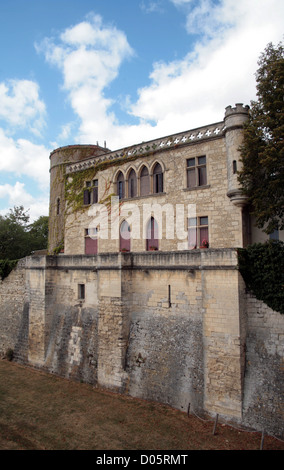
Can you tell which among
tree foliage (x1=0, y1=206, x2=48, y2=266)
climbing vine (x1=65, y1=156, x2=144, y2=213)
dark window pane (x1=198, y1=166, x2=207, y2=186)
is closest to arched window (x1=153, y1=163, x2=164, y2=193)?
dark window pane (x1=198, y1=166, x2=207, y2=186)

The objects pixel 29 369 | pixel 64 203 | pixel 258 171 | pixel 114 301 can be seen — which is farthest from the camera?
pixel 64 203

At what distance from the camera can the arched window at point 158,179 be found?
2001cm

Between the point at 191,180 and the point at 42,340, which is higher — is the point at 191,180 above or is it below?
above

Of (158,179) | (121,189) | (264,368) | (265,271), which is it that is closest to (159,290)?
(265,271)

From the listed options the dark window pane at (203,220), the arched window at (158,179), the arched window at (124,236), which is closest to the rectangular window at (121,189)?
the arched window at (124,236)

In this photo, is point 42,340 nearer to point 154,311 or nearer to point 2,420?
point 2,420

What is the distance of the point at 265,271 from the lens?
11.8m

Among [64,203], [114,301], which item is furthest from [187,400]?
[64,203]

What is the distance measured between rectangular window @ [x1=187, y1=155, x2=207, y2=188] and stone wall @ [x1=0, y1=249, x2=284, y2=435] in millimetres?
6073

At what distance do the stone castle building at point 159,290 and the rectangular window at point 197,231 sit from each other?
6cm

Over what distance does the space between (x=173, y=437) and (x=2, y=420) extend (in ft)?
21.1

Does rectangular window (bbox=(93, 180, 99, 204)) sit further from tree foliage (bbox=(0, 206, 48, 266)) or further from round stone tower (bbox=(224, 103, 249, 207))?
tree foliage (bbox=(0, 206, 48, 266))

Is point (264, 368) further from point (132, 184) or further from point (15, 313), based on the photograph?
point (15, 313)

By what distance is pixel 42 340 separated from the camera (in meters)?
17.8
